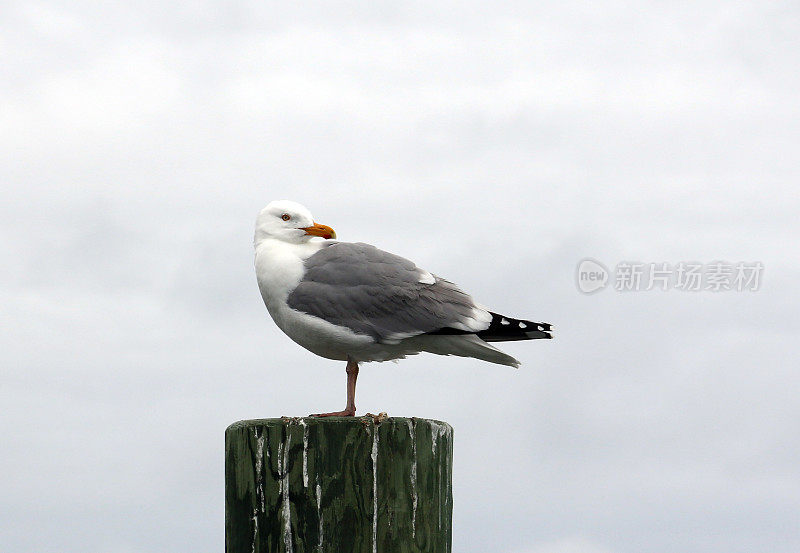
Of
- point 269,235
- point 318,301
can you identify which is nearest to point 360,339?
point 318,301

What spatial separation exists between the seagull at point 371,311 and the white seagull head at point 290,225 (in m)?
0.25

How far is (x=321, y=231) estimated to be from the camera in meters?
8.34

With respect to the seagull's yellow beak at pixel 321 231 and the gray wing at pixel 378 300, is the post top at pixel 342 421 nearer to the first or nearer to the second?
the gray wing at pixel 378 300

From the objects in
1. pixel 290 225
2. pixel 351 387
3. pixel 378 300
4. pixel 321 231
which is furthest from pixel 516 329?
pixel 290 225

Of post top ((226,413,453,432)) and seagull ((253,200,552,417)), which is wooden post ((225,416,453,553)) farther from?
seagull ((253,200,552,417))

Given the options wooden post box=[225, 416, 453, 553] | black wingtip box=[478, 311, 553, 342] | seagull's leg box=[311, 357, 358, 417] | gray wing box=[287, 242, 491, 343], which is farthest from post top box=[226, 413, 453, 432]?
black wingtip box=[478, 311, 553, 342]

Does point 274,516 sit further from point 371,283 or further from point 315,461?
point 371,283

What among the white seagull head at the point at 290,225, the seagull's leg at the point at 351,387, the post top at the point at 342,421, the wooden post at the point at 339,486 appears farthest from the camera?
the white seagull head at the point at 290,225

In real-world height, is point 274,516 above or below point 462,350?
below

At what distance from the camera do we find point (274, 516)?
18.7ft

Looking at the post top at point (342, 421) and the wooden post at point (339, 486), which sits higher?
the post top at point (342, 421)

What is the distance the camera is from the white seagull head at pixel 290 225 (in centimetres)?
832

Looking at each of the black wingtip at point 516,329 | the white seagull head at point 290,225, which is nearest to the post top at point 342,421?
the black wingtip at point 516,329

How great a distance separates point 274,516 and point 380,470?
65 centimetres
